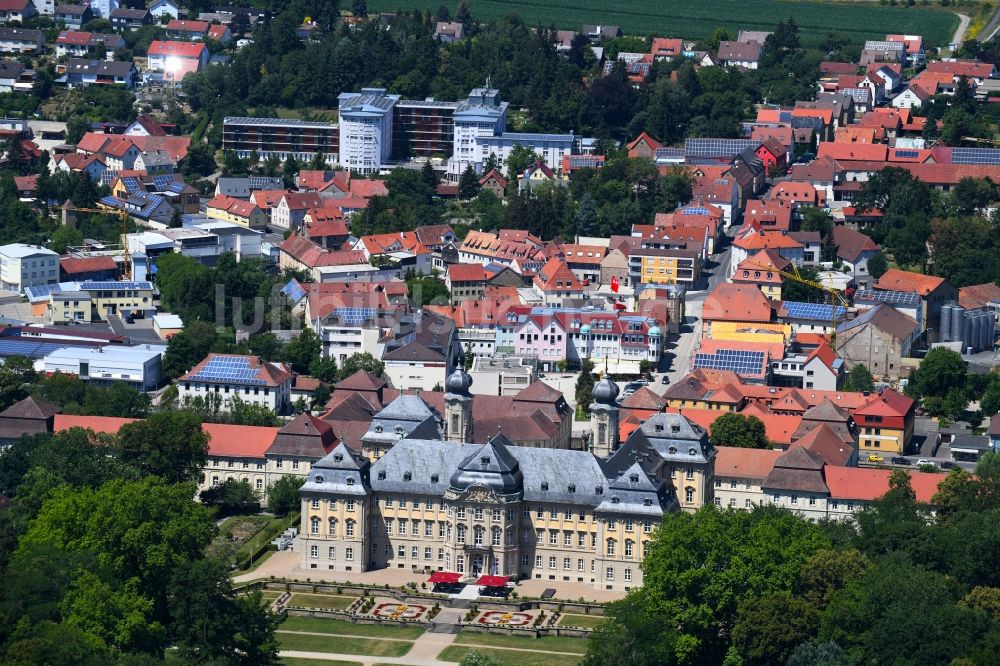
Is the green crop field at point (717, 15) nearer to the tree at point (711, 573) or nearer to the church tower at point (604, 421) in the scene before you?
the church tower at point (604, 421)

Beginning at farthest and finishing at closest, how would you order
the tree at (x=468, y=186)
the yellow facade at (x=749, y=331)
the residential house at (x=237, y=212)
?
1. the tree at (x=468, y=186)
2. the residential house at (x=237, y=212)
3. the yellow facade at (x=749, y=331)

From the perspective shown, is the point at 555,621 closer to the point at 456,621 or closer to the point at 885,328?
the point at 456,621

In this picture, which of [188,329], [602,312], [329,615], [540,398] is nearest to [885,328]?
[602,312]

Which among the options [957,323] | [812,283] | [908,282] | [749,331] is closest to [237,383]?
[749,331]

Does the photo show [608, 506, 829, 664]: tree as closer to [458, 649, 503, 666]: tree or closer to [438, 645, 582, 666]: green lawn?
[438, 645, 582, 666]: green lawn

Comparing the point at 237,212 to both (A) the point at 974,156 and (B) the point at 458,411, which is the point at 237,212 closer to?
(A) the point at 974,156

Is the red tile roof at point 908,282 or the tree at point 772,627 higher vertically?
the red tile roof at point 908,282

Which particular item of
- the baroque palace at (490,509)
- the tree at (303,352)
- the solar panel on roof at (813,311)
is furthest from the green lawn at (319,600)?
the solar panel on roof at (813,311)
